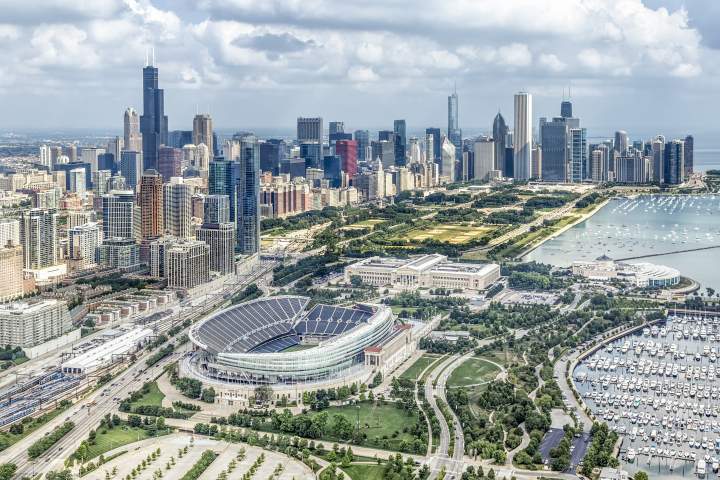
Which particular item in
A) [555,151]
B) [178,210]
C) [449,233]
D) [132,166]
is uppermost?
[555,151]

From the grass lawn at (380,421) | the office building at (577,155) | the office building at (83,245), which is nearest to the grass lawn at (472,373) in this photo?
the grass lawn at (380,421)

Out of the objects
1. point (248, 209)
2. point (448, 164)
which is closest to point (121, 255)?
point (248, 209)

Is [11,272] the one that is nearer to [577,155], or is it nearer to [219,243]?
[219,243]

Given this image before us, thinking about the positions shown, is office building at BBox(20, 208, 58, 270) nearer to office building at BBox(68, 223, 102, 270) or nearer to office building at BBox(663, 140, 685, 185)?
→ office building at BBox(68, 223, 102, 270)

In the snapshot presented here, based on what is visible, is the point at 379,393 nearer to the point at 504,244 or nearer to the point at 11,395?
the point at 11,395

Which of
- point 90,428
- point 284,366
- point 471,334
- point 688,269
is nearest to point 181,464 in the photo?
point 90,428

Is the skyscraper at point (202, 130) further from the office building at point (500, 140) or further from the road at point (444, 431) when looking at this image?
the road at point (444, 431)

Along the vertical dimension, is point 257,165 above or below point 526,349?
above
